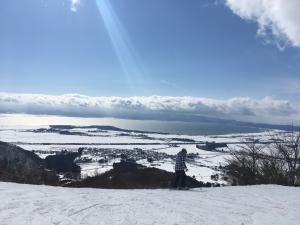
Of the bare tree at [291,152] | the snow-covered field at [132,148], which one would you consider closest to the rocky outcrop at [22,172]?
the snow-covered field at [132,148]

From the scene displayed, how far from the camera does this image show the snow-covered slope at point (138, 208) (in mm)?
8500

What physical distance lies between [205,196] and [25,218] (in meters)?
7.00

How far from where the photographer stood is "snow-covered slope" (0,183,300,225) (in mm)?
8500

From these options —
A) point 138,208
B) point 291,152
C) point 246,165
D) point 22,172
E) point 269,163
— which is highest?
point 291,152

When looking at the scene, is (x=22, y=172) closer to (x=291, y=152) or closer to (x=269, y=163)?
(x=269, y=163)

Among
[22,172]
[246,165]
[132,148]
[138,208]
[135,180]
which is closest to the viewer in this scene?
[138,208]

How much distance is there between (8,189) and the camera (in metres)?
12.1

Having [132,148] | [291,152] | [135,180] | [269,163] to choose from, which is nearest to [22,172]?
[135,180]

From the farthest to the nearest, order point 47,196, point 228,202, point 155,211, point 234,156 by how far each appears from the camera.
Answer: point 234,156 → point 228,202 → point 47,196 → point 155,211

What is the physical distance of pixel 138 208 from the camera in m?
9.95

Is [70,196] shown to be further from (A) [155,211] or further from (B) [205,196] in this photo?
(B) [205,196]

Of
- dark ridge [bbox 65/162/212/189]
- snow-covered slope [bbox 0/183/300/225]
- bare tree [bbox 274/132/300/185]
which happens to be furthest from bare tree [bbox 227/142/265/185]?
snow-covered slope [bbox 0/183/300/225]

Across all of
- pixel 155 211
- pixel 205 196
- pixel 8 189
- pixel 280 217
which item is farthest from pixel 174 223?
pixel 8 189

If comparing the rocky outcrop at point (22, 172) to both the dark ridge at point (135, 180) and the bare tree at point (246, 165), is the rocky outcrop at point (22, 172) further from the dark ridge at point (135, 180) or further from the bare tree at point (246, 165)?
the bare tree at point (246, 165)
